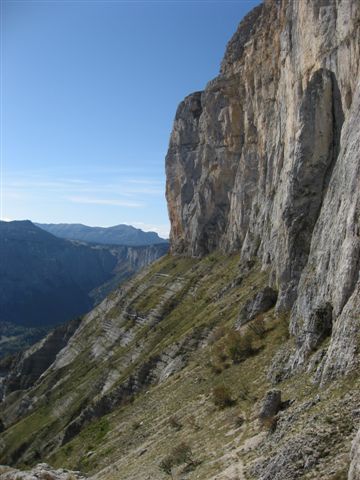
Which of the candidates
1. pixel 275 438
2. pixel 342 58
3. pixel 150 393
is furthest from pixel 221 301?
pixel 275 438

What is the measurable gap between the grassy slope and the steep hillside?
191 millimetres

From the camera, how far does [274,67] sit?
73.4 m

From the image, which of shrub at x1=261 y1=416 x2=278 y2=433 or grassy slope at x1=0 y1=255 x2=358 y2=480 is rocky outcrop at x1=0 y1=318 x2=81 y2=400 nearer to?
grassy slope at x1=0 y1=255 x2=358 y2=480

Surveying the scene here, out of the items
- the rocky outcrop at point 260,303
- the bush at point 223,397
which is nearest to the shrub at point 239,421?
the bush at point 223,397

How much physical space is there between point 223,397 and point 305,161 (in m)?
20.8

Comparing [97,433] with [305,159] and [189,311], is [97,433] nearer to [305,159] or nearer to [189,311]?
[189,311]

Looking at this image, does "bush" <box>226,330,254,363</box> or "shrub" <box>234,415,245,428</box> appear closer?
"shrub" <box>234,415,245,428</box>

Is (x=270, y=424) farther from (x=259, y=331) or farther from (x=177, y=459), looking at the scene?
(x=259, y=331)

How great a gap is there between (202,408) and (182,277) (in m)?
64.6

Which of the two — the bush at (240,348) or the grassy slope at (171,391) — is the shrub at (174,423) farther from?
the bush at (240,348)

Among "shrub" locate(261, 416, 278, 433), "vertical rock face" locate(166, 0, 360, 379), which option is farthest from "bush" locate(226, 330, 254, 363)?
"shrub" locate(261, 416, 278, 433)

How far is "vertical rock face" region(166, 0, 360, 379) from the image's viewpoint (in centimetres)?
2525

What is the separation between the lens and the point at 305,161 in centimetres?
3938

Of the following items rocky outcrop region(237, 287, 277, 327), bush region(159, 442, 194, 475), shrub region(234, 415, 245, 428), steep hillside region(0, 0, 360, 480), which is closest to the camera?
steep hillside region(0, 0, 360, 480)
